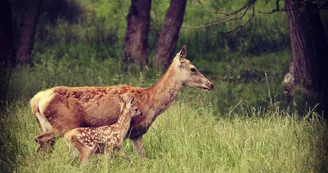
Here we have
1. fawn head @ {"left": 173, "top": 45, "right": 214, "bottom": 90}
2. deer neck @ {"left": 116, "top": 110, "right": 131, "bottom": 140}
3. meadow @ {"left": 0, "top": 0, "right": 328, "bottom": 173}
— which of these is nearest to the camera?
meadow @ {"left": 0, "top": 0, "right": 328, "bottom": 173}

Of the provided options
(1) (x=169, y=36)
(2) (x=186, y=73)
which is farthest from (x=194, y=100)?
(1) (x=169, y=36)

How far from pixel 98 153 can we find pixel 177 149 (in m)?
0.96

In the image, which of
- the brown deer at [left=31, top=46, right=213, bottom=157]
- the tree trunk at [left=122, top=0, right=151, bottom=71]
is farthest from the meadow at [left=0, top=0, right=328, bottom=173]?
the tree trunk at [left=122, top=0, right=151, bottom=71]

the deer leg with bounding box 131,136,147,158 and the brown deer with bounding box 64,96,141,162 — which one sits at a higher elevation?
the brown deer with bounding box 64,96,141,162

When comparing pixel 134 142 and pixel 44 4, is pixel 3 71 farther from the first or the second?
pixel 44 4

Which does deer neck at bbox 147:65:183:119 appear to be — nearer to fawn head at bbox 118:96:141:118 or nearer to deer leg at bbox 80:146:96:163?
fawn head at bbox 118:96:141:118

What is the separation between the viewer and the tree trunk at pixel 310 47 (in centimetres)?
1394

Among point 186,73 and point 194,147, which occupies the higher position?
point 186,73

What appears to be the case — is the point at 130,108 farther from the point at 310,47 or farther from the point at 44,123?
the point at 310,47

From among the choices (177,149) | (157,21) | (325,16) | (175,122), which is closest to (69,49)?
(157,21)

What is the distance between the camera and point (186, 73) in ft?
34.0

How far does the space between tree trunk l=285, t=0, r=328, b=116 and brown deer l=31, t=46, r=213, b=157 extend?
14.5ft

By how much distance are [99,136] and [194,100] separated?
474cm

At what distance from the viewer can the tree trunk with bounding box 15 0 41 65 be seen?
17938mm
